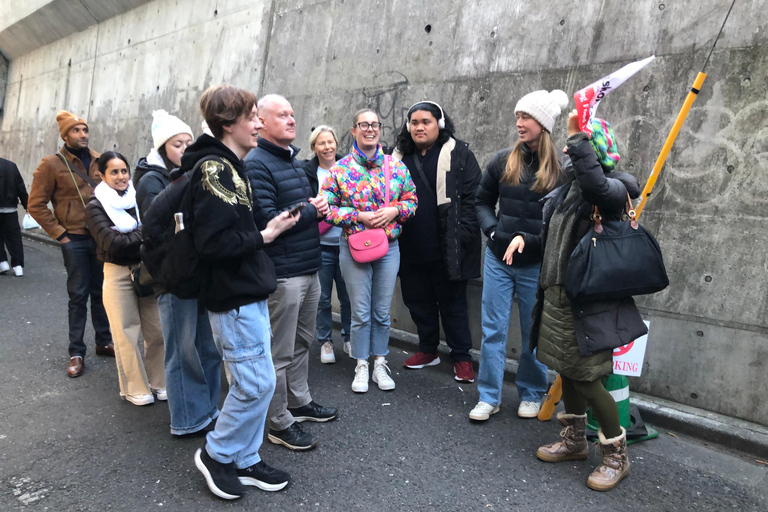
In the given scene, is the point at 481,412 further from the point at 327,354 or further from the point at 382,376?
the point at 327,354

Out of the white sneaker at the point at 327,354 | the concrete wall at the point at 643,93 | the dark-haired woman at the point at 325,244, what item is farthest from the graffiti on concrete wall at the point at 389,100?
the white sneaker at the point at 327,354

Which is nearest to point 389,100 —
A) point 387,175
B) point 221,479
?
point 387,175

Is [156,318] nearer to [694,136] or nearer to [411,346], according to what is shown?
[411,346]

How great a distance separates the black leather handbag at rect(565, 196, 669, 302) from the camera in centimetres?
289

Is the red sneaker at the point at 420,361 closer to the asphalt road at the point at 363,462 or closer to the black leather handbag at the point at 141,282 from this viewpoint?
the asphalt road at the point at 363,462

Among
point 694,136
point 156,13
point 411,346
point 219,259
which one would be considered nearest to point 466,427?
point 411,346

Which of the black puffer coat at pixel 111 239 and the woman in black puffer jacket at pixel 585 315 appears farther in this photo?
the black puffer coat at pixel 111 239

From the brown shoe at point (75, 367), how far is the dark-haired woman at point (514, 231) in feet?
10.2

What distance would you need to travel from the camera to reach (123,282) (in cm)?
409

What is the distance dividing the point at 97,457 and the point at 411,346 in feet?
9.63

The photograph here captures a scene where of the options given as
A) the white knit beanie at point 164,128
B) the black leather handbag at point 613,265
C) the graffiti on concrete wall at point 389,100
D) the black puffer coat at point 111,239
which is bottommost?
the black puffer coat at point 111,239

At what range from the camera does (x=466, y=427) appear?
3.86 m

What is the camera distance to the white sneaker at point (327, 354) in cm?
509

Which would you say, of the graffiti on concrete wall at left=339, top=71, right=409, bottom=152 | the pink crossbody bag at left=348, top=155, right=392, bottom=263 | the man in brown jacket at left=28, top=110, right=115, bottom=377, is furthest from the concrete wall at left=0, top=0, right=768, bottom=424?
the man in brown jacket at left=28, top=110, right=115, bottom=377
